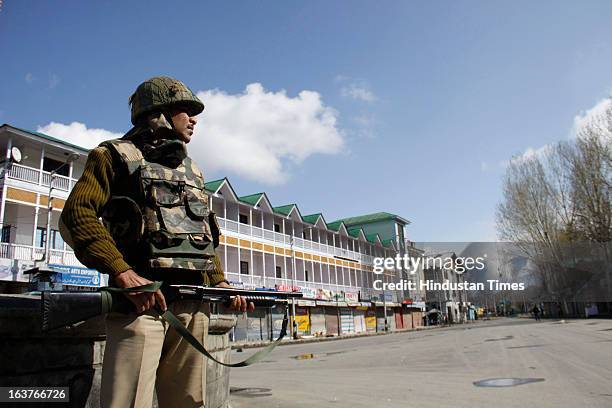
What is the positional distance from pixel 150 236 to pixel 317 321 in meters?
33.2

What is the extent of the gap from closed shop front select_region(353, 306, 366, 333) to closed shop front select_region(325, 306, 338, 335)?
3.76 m

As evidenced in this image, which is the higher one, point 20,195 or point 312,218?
point 312,218

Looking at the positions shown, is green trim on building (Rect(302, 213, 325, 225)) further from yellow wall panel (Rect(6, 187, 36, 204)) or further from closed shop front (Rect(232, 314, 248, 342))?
yellow wall panel (Rect(6, 187, 36, 204))

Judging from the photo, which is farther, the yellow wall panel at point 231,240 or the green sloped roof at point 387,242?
the green sloped roof at point 387,242

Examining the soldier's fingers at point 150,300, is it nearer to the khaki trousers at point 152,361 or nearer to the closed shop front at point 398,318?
the khaki trousers at point 152,361

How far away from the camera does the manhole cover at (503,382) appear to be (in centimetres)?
609

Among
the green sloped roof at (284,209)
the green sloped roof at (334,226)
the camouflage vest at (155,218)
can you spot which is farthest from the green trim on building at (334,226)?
the camouflage vest at (155,218)

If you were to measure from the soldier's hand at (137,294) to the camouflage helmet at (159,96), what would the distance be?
0.96m

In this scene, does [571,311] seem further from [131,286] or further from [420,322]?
[131,286]

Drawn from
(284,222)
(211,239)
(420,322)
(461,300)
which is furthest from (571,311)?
(211,239)

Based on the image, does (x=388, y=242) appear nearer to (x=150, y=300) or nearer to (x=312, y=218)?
(x=312, y=218)

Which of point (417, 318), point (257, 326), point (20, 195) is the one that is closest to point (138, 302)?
point (20, 195)

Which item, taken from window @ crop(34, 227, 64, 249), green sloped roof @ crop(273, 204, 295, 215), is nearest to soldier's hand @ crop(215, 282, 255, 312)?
window @ crop(34, 227, 64, 249)

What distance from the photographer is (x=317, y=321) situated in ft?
112
